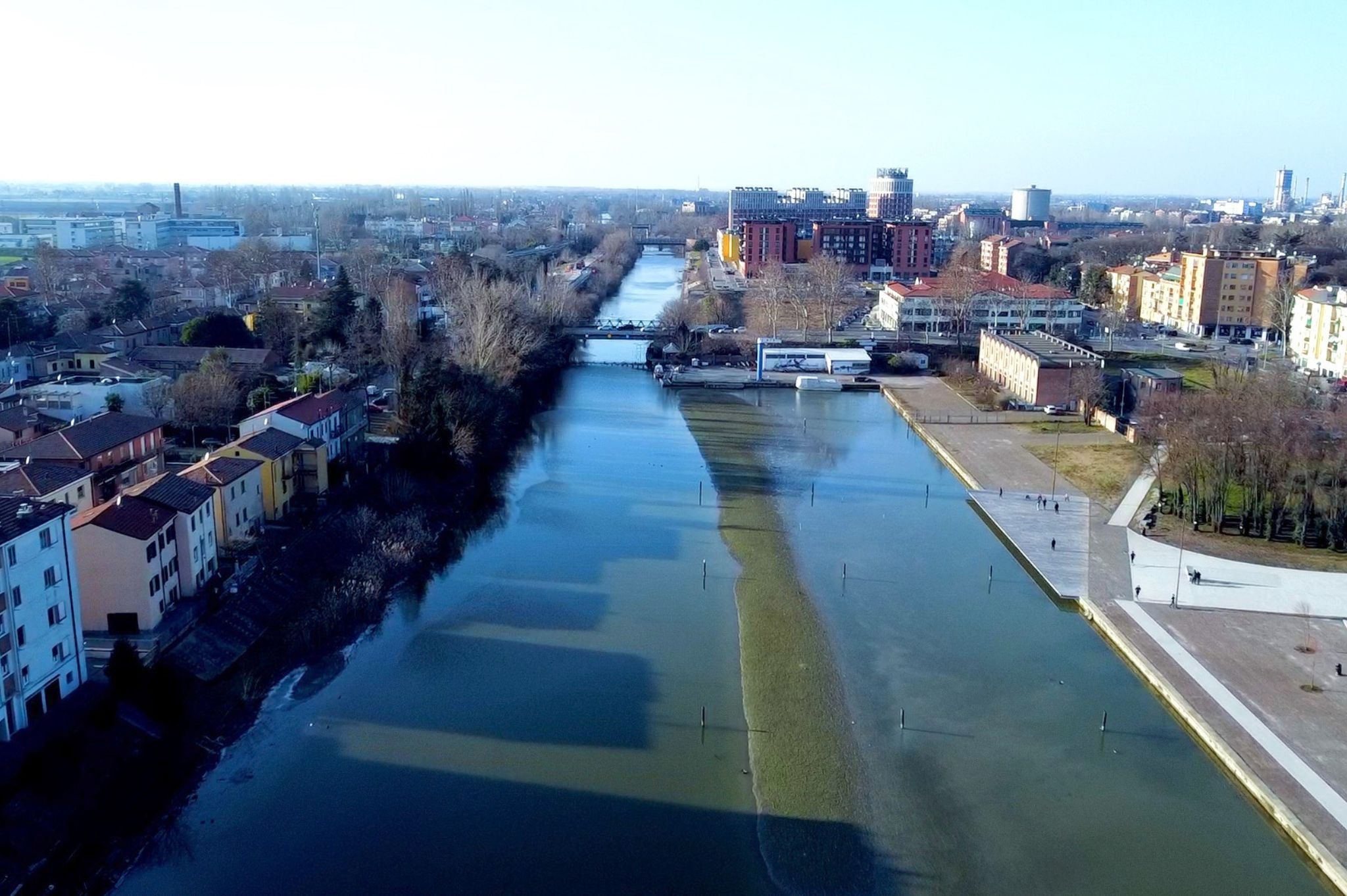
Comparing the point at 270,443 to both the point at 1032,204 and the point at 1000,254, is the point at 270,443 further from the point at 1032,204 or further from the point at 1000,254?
the point at 1032,204

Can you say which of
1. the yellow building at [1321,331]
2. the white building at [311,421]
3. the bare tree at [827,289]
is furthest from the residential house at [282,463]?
the yellow building at [1321,331]

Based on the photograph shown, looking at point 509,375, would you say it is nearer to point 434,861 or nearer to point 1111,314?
point 434,861

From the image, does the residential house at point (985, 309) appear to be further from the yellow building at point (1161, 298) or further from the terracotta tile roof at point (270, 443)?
the terracotta tile roof at point (270, 443)

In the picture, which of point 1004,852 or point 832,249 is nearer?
point 1004,852

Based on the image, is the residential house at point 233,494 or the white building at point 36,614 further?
the residential house at point 233,494

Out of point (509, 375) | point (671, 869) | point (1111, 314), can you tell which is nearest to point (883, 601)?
point (671, 869)

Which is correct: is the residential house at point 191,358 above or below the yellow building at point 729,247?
below

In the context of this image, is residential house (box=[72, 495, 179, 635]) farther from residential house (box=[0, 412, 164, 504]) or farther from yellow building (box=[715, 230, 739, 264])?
yellow building (box=[715, 230, 739, 264])
